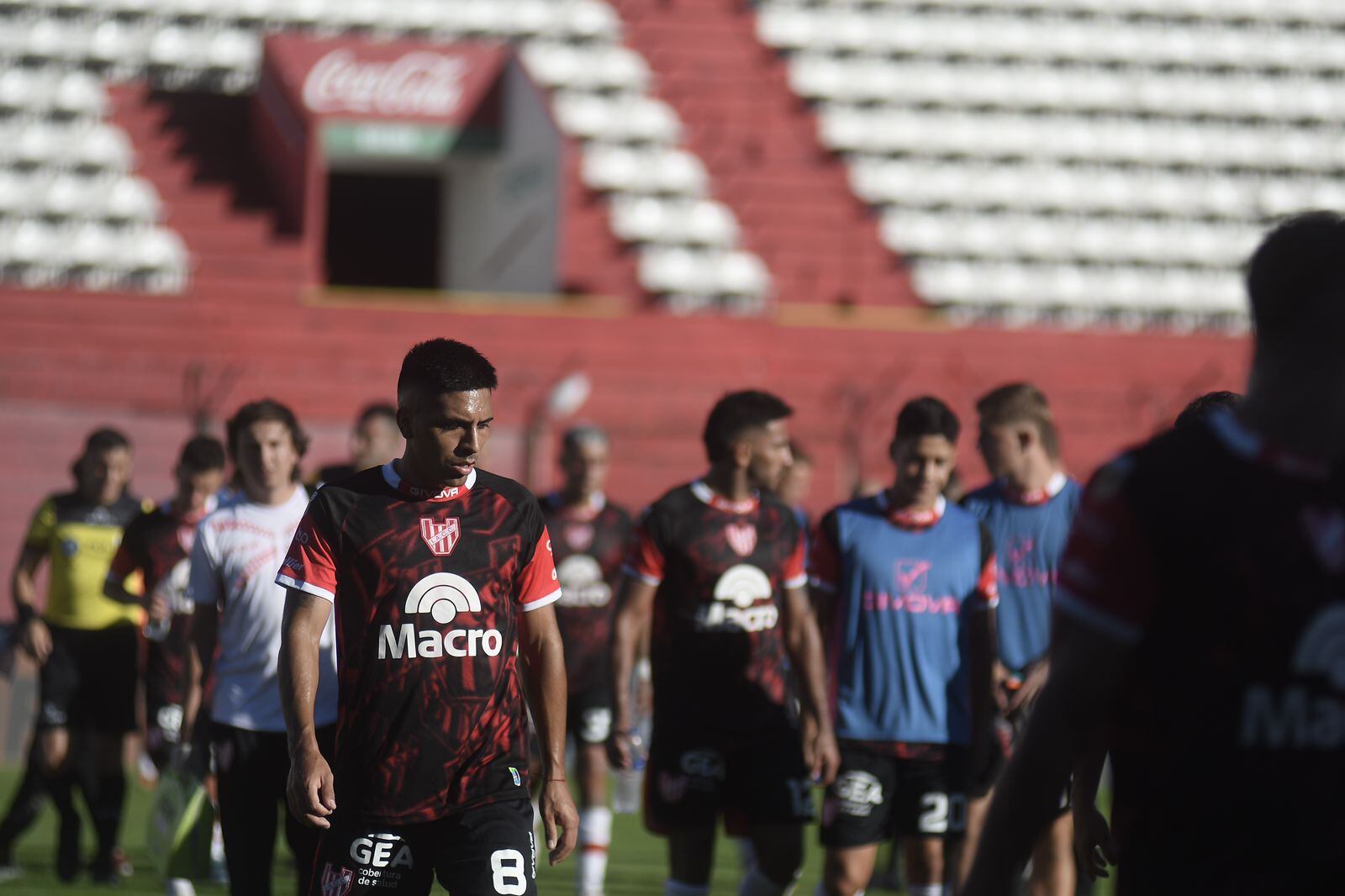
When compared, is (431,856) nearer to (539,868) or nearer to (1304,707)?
(1304,707)

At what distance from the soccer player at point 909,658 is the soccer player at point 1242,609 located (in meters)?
3.76

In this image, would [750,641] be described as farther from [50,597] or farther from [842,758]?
[50,597]

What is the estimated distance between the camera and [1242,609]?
2.49m

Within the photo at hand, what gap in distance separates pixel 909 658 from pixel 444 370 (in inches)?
99.5

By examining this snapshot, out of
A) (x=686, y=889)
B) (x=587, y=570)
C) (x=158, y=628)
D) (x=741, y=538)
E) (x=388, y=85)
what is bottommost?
(x=686, y=889)

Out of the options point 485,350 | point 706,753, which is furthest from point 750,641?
point 485,350

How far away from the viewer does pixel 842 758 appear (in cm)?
635

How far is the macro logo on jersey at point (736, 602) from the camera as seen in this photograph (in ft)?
22.0

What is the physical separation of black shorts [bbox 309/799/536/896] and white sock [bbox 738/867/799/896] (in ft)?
6.81

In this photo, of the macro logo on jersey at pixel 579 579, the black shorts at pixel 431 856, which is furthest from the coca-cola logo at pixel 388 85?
the black shorts at pixel 431 856

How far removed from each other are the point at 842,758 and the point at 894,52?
16.7m

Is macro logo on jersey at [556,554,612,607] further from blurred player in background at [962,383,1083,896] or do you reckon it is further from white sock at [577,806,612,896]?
blurred player in background at [962,383,1083,896]

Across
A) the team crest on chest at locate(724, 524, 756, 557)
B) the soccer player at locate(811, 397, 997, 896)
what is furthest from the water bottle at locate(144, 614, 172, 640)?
the soccer player at locate(811, 397, 997, 896)

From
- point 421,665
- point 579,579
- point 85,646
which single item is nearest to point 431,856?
point 421,665
